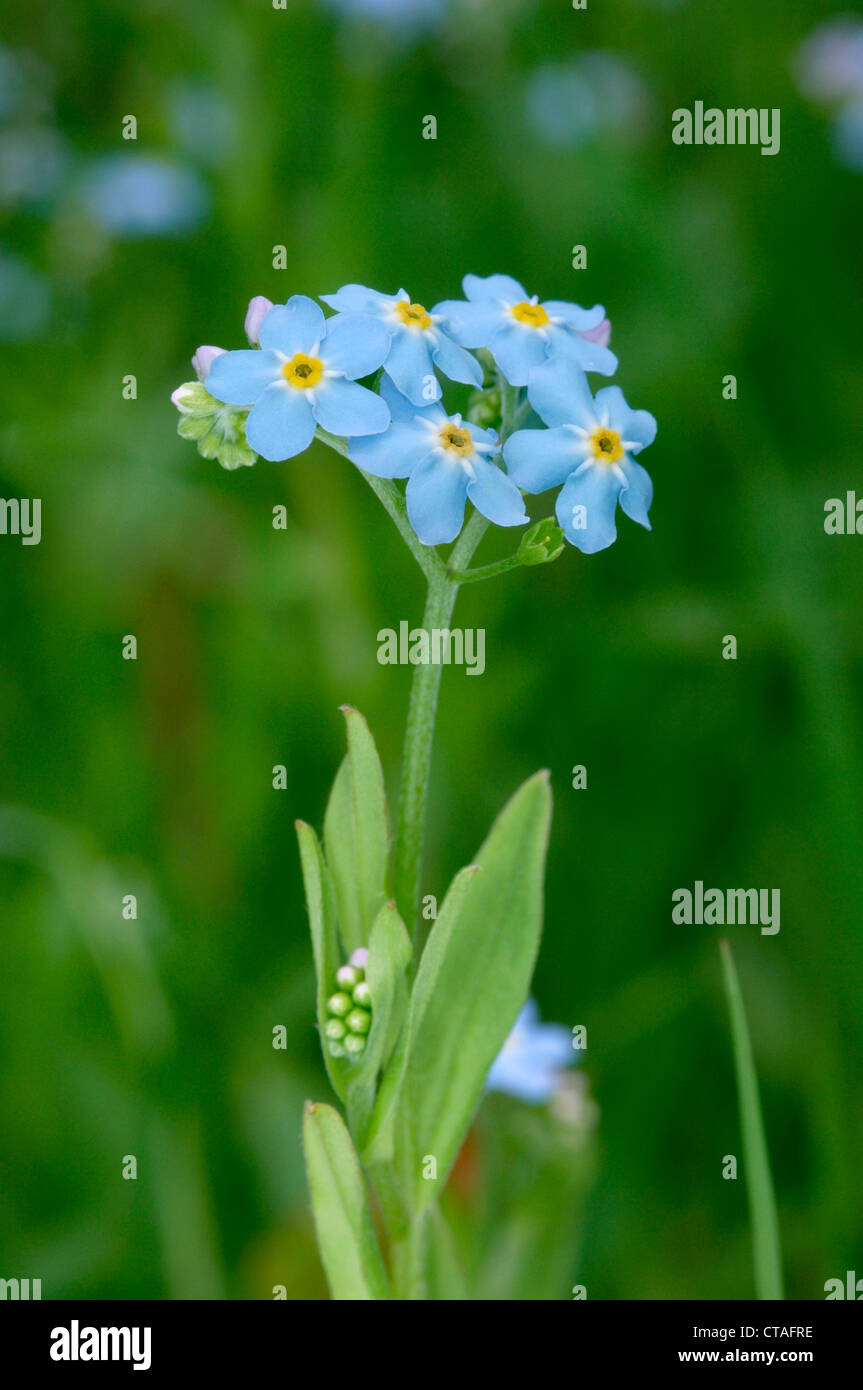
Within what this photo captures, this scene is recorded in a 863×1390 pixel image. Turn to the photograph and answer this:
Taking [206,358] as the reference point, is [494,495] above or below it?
below

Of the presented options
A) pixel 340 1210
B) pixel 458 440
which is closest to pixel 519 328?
pixel 458 440

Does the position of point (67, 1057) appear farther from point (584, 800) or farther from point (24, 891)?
point (584, 800)

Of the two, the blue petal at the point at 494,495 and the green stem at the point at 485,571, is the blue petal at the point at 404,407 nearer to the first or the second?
the blue petal at the point at 494,495

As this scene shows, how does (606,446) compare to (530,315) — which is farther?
(530,315)

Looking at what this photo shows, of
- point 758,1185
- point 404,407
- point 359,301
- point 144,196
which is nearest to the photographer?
point 404,407

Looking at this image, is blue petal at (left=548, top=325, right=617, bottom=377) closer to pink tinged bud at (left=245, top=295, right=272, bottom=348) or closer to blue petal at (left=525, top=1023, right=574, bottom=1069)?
pink tinged bud at (left=245, top=295, right=272, bottom=348)

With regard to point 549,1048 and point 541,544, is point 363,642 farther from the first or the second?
point 541,544
